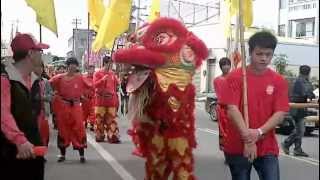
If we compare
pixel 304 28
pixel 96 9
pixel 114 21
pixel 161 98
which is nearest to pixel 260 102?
pixel 161 98

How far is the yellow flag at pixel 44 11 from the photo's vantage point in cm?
537

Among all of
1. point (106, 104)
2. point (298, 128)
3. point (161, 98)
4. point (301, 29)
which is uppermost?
point (301, 29)

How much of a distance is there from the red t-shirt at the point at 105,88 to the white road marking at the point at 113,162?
2.98 ft

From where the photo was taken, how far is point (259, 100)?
15.4ft

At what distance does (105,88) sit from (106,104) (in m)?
0.36

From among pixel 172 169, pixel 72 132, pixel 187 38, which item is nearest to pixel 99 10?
pixel 72 132

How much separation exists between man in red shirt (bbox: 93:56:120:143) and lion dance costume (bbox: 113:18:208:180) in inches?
265

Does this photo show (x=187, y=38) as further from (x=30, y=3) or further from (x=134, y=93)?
(x=30, y=3)

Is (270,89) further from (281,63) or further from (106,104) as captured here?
(281,63)

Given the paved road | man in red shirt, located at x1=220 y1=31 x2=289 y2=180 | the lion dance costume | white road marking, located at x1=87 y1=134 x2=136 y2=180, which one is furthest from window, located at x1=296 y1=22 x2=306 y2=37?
man in red shirt, located at x1=220 y1=31 x2=289 y2=180

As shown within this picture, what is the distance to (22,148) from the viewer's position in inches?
155

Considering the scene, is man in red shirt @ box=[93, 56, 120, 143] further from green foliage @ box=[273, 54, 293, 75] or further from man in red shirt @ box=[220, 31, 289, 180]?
green foliage @ box=[273, 54, 293, 75]

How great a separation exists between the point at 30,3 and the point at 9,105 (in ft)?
5.30

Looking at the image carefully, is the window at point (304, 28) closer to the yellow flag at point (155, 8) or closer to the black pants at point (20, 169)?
the yellow flag at point (155, 8)
